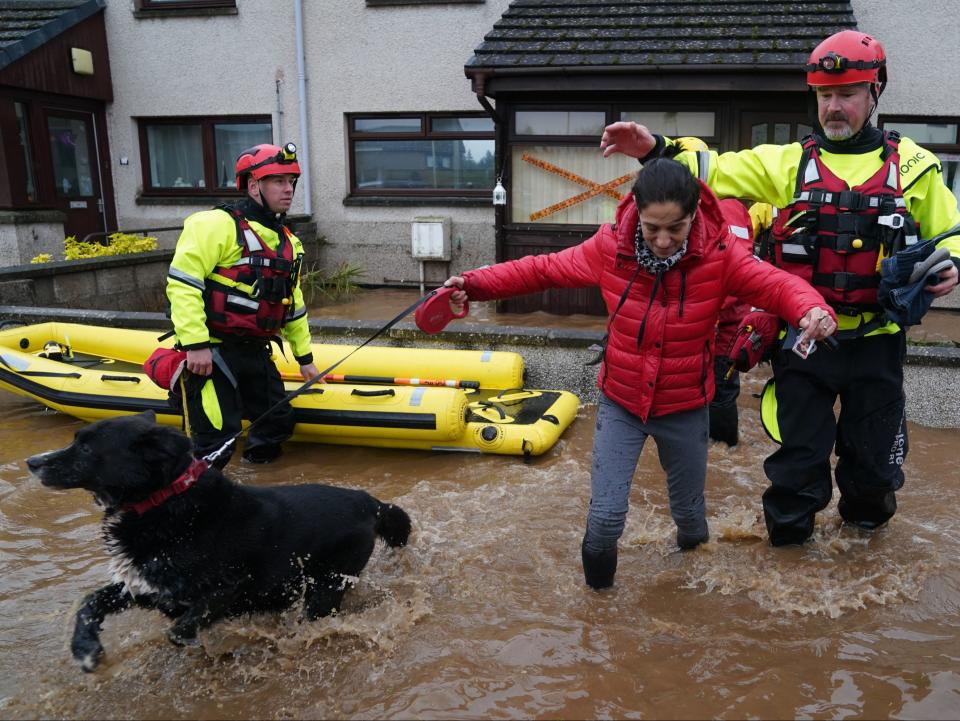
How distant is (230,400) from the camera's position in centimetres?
510

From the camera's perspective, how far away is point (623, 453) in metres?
Result: 3.60

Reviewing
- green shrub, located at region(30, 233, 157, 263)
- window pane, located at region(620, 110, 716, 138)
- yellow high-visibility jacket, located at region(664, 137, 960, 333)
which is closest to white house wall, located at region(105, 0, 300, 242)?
green shrub, located at region(30, 233, 157, 263)

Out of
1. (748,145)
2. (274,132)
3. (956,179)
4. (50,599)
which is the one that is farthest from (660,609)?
(274,132)

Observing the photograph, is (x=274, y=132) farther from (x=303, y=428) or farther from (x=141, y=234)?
(x=303, y=428)

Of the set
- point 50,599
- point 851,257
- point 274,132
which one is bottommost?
point 50,599

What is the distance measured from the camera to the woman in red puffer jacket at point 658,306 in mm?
3162

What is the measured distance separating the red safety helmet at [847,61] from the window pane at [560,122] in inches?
276

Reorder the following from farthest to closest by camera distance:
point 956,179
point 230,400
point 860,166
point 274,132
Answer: point 274,132 < point 956,179 < point 230,400 < point 860,166

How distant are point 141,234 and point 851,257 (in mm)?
12855

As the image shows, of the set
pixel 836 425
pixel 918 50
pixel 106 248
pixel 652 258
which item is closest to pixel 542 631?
pixel 652 258

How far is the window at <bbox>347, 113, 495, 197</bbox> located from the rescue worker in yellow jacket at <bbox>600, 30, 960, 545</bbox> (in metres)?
8.91

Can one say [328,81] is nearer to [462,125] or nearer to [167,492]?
[462,125]

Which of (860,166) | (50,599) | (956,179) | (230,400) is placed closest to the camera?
(860,166)

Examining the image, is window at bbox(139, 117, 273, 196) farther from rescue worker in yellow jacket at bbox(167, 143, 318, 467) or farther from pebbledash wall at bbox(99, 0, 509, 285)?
rescue worker in yellow jacket at bbox(167, 143, 318, 467)
